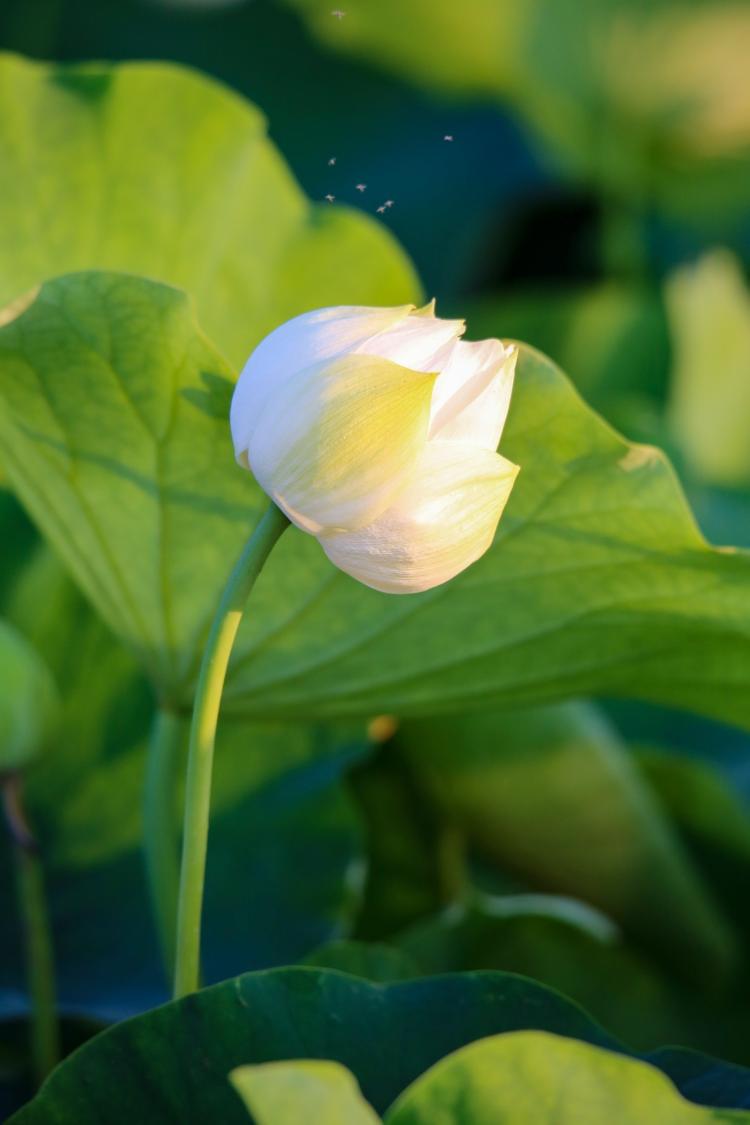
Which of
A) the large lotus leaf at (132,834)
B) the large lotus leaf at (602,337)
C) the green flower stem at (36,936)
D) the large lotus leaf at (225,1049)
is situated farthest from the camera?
the large lotus leaf at (602,337)

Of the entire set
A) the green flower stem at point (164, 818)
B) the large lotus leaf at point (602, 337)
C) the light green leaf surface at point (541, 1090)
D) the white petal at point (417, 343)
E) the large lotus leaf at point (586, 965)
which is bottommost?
the large lotus leaf at point (586, 965)

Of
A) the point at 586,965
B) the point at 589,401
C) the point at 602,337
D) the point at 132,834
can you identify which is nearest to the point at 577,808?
the point at 586,965

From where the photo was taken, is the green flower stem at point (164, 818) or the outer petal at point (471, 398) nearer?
the outer petal at point (471, 398)

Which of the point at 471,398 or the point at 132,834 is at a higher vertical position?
the point at 471,398

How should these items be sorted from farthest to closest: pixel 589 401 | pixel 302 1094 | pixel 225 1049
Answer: pixel 589 401 → pixel 225 1049 → pixel 302 1094

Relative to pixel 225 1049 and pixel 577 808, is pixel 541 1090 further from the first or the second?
pixel 577 808

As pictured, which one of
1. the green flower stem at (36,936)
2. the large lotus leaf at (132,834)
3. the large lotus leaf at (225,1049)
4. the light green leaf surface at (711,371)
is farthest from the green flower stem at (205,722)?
the light green leaf surface at (711,371)

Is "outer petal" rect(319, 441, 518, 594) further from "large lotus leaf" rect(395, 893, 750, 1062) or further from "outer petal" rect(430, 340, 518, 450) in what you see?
"large lotus leaf" rect(395, 893, 750, 1062)

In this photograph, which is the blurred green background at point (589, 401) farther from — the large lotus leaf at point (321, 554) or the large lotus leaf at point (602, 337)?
the large lotus leaf at point (321, 554)

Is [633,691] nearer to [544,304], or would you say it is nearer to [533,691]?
[533,691]
